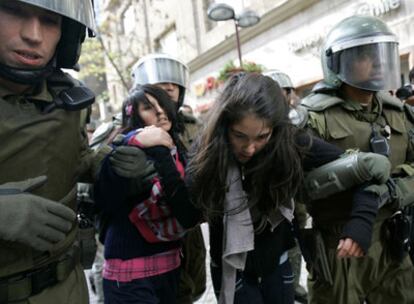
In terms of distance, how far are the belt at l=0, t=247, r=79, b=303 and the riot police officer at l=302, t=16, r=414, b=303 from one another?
1237mm

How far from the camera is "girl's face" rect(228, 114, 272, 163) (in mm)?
1586

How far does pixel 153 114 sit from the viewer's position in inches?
82.7

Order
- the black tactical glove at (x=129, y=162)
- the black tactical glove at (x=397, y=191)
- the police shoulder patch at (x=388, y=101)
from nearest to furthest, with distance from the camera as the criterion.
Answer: the black tactical glove at (x=129, y=162)
the black tactical glove at (x=397, y=191)
the police shoulder patch at (x=388, y=101)

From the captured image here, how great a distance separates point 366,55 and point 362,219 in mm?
899

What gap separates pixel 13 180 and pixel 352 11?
7332mm

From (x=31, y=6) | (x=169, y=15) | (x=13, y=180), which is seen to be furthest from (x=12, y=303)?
(x=169, y=15)

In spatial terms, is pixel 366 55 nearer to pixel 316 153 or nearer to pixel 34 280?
pixel 316 153

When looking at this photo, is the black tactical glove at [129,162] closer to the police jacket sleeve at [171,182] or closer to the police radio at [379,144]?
the police jacket sleeve at [171,182]

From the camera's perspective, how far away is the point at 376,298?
2.10m

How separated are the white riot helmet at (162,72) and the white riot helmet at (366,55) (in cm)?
132

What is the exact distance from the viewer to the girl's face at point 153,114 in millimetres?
2082

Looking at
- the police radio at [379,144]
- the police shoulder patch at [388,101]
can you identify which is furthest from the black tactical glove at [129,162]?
the police shoulder patch at [388,101]

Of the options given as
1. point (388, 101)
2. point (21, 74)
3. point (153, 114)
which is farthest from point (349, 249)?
point (21, 74)

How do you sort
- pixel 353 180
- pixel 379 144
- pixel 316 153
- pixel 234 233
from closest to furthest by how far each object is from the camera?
pixel 234 233 → pixel 353 180 → pixel 316 153 → pixel 379 144
